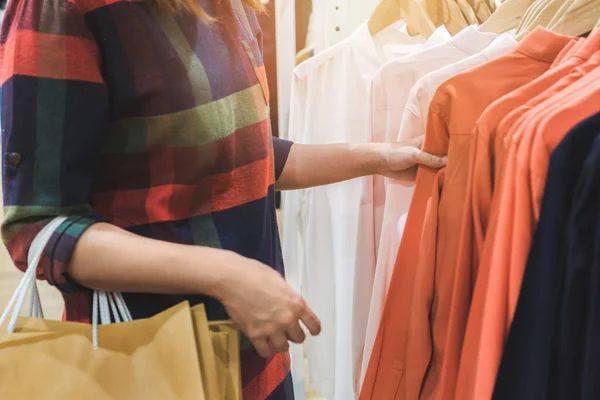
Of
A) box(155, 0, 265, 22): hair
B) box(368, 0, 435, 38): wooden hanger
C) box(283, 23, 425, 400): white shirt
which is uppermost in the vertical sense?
box(155, 0, 265, 22): hair

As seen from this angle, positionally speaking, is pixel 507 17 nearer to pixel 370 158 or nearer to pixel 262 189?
pixel 370 158

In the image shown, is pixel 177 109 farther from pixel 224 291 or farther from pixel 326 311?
pixel 326 311

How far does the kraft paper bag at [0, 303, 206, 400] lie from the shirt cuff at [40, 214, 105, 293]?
0.04 meters

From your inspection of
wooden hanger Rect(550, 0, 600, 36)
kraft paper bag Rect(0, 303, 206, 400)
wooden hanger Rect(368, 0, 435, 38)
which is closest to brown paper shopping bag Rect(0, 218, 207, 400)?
kraft paper bag Rect(0, 303, 206, 400)

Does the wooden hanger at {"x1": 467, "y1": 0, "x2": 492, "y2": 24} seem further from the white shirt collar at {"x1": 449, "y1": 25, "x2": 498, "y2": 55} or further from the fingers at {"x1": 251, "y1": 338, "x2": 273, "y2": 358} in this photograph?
the fingers at {"x1": 251, "y1": 338, "x2": 273, "y2": 358}

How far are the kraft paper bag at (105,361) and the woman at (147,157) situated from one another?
0.04m

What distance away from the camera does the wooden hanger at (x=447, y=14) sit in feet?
3.04

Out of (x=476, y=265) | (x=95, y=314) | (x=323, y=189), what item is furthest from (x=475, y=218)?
(x=323, y=189)

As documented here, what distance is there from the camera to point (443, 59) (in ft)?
2.59

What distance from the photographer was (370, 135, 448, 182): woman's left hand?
2.27 feet

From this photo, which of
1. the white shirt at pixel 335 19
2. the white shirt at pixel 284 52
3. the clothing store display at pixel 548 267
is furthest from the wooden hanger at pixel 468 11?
the clothing store display at pixel 548 267

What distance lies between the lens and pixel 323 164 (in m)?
0.76

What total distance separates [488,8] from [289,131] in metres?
0.45

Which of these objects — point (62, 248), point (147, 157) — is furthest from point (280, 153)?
point (62, 248)
